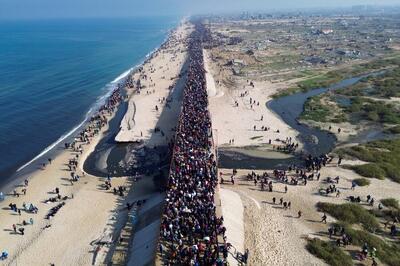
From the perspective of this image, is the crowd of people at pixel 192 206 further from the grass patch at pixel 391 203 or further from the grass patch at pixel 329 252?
the grass patch at pixel 391 203

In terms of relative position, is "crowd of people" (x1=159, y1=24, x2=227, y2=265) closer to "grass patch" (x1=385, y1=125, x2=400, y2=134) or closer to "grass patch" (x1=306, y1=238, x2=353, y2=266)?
"grass patch" (x1=306, y1=238, x2=353, y2=266)

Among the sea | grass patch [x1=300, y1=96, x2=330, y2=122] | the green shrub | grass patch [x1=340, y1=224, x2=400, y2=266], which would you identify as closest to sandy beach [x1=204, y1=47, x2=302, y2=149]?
grass patch [x1=300, y1=96, x2=330, y2=122]

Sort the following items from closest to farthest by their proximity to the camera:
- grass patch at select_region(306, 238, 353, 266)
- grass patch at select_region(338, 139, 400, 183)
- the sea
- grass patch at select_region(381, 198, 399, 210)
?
1. grass patch at select_region(306, 238, 353, 266)
2. grass patch at select_region(381, 198, 399, 210)
3. grass patch at select_region(338, 139, 400, 183)
4. the sea

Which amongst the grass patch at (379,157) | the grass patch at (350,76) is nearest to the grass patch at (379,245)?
the grass patch at (379,157)

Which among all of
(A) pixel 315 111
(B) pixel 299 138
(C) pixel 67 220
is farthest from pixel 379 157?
(C) pixel 67 220

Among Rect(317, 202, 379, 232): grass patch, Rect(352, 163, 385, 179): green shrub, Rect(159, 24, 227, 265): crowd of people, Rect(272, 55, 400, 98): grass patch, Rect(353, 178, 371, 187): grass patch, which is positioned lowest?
Rect(317, 202, 379, 232): grass patch

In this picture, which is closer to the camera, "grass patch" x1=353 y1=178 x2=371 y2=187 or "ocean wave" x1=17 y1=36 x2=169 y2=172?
"grass patch" x1=353 y1=178 x2=371 y2=187
